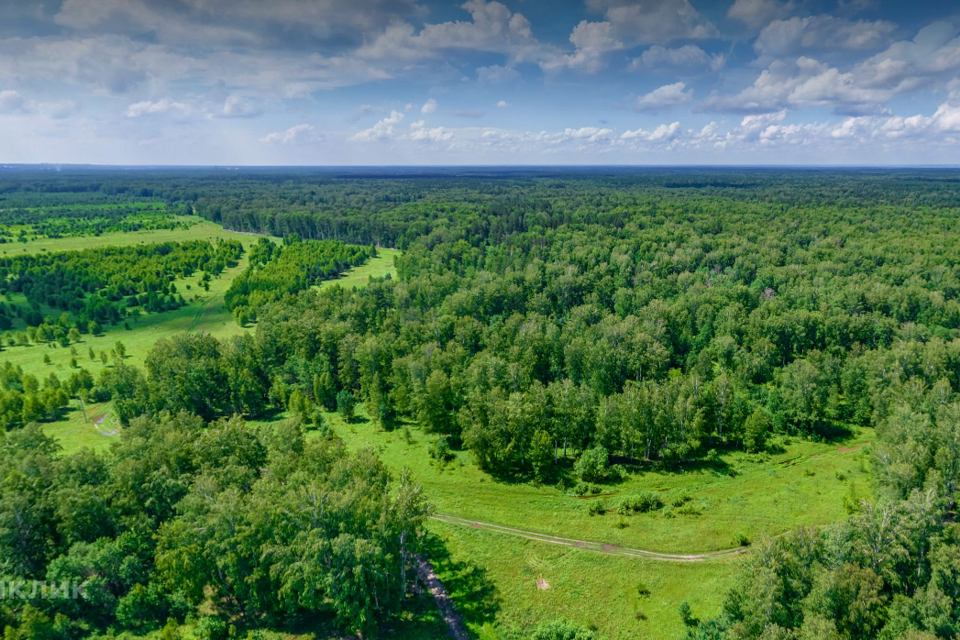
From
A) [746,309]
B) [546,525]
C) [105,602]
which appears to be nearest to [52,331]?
[105,602]

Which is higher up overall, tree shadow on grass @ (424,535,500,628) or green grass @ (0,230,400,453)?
green grass @ (0,230,400,453)

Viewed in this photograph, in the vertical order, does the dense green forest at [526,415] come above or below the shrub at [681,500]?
above

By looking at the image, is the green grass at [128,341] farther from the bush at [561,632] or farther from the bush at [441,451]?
the bush at [561,632]

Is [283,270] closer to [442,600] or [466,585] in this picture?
[466,585]

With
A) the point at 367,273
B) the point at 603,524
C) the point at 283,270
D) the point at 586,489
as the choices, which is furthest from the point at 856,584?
the point at 367,273

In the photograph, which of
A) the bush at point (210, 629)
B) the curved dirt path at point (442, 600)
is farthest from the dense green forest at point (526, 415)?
the curved dirt path at point (442, 600)

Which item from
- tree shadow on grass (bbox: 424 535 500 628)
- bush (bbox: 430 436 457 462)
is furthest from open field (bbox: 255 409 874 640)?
bush (bbox: 430 436 457 462)

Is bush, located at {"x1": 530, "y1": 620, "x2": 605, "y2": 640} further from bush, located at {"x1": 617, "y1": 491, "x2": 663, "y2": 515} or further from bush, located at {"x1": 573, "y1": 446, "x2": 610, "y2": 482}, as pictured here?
bush, located at {"x1": 573, "y1": 446, "x2": 610, "y2": 482}
